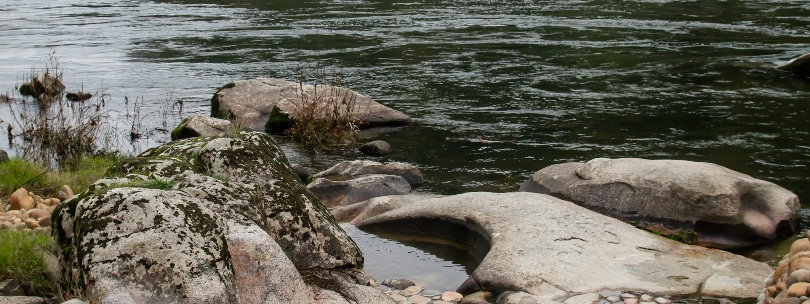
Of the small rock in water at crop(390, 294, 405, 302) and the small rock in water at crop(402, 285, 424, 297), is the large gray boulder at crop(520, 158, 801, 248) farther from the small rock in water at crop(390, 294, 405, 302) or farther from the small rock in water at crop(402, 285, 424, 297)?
the small rock in water at crop(390, 294, 405, 302)

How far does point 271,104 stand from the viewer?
14.9 metres

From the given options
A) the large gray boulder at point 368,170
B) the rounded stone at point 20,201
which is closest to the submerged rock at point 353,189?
the large gray boulder at point 368,170

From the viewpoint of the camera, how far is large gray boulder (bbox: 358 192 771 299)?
21.6 ft

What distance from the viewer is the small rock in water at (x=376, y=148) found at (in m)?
12.4

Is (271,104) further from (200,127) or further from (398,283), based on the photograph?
(398,283)

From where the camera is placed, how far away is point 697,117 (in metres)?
13.9

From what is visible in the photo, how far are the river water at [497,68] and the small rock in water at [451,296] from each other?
3.33 m

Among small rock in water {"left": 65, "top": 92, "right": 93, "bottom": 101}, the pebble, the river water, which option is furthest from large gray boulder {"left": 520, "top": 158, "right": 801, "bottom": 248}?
small rock in water {"left": 65, "top": 92, "right": 93, "bottom": 101}

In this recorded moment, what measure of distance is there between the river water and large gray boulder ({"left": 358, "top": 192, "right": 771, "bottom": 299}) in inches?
60.4

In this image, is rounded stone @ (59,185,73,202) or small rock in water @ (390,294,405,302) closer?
small rock in water @ (390,294,405,302)

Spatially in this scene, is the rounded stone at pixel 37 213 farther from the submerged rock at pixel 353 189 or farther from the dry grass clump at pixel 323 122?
the dry grass clump at pixel 323 122

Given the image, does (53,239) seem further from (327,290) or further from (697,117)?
(697,117)

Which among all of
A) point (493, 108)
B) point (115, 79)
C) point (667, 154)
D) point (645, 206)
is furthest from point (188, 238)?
point (115, 79)

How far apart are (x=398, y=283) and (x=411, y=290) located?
0.53 ft
